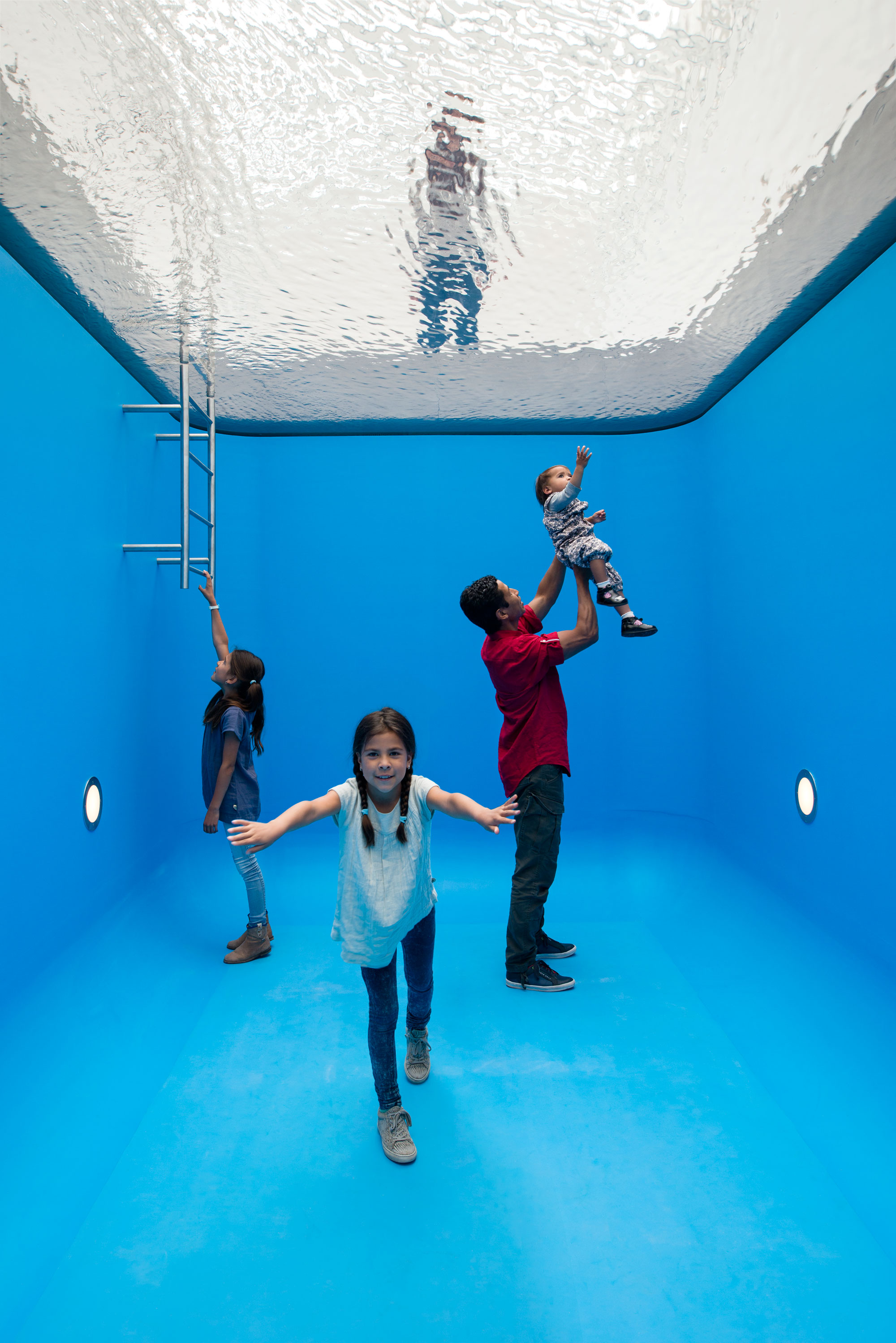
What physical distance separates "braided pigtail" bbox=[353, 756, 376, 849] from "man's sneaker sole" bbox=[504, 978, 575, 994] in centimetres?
133

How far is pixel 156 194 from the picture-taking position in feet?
7.05

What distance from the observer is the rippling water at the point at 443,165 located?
1.63 metres

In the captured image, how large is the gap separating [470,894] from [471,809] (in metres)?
2.11

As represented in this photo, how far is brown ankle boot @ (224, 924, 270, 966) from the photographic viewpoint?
9.81 feet

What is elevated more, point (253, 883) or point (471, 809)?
point (471, 809)

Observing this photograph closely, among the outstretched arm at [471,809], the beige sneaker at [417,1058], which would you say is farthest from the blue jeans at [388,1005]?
the outstretched arm at [471,809]

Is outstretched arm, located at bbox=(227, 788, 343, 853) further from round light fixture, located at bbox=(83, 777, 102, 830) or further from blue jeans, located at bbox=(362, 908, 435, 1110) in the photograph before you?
round light fixture, located at bbox=(83, 777, 102, 830)

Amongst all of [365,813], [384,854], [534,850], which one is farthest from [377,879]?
[534,850]

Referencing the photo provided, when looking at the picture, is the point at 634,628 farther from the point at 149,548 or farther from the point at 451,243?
the point at 149,548

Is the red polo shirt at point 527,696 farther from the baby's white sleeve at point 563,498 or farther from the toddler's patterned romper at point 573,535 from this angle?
the baby's white sleeve at point 563,498

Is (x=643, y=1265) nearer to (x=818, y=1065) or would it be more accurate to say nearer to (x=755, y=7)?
(x=818, y=1065)

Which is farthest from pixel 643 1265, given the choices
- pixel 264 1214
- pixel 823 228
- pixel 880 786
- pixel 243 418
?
pixel 243 418

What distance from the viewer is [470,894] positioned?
3699 millimetres

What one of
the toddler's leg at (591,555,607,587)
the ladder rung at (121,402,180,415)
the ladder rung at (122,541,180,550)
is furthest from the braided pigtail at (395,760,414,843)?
the ladder rung at (121,402,180,415)
